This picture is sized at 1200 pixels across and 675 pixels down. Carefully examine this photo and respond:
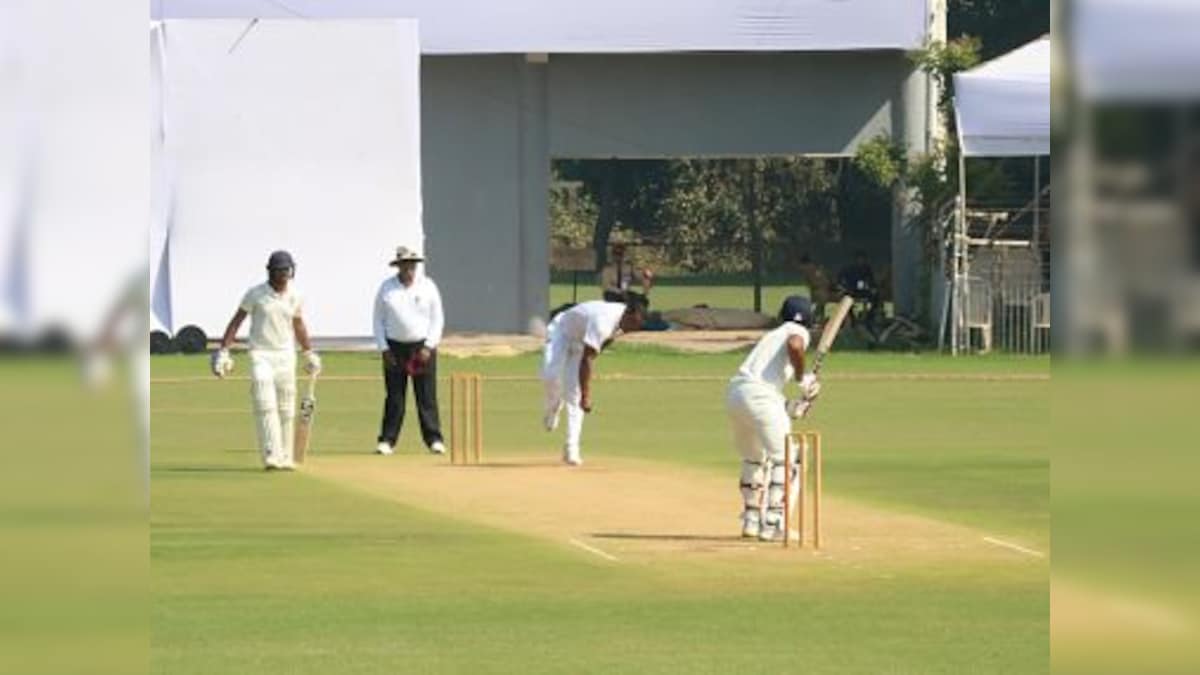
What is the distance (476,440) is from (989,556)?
953 centimetres

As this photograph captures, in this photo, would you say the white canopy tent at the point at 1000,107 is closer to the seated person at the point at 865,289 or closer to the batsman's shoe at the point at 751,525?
the seated person at the point at 865,289

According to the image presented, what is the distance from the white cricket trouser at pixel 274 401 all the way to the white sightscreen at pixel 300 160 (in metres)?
20.4

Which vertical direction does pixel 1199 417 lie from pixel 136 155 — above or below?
below

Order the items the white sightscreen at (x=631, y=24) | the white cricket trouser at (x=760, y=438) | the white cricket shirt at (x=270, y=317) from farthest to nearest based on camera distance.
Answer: the white sightscreen at (x=631, y=24) < the white cricket shirt at (x=270, y=317) < the white cricket trouser at (x=760, y=438)

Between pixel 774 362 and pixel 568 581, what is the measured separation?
9.17 ft

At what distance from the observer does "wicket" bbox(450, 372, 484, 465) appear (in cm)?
2461

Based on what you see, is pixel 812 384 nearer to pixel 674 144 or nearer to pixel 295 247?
pixel 295 247

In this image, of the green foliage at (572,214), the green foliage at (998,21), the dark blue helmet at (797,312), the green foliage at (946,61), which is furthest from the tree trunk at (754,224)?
the dark blue helmet at (797,312)

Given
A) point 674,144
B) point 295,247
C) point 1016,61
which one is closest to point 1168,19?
point 1016,61

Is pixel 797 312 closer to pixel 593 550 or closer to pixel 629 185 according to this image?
pixel 593 550

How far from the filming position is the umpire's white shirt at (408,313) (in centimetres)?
2514

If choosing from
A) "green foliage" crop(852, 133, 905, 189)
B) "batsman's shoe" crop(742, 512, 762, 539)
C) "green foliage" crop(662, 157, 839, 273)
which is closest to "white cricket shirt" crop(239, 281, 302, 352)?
"batsman's shoe" crop(742, 512, 762, 539)

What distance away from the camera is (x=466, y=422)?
26562 mm

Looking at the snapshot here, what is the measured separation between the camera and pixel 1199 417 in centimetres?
256
